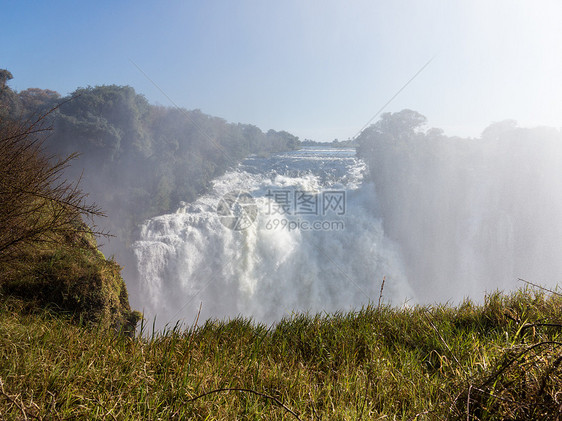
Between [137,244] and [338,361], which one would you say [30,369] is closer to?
[338,361]

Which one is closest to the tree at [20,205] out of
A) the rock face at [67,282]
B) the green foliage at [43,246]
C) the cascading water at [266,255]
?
the green foliage at [43,246]

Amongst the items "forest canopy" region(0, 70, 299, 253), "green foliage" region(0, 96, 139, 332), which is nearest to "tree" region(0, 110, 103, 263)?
"green foliage" region(0, 96, 139, 332)

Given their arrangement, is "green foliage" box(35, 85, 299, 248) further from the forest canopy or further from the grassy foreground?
the grassy foreground

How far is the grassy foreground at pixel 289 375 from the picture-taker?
1454 millimetres

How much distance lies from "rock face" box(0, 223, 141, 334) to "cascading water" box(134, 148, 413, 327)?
834cm

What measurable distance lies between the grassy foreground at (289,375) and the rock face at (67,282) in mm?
1154

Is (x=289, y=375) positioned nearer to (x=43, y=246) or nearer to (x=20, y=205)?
(x=20, y=205)

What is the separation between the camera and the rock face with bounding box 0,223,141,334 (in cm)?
438

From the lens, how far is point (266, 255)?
17.8 meters

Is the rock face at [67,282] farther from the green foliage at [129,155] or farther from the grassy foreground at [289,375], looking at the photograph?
the green foliage at [129,155]

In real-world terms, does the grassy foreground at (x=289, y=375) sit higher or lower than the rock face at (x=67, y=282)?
higher

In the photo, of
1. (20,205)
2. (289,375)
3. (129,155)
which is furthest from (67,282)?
(129,155)

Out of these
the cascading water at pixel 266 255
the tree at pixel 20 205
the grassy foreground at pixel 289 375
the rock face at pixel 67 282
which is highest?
the tree at pixel 20 205

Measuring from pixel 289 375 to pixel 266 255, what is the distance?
15.7 m
